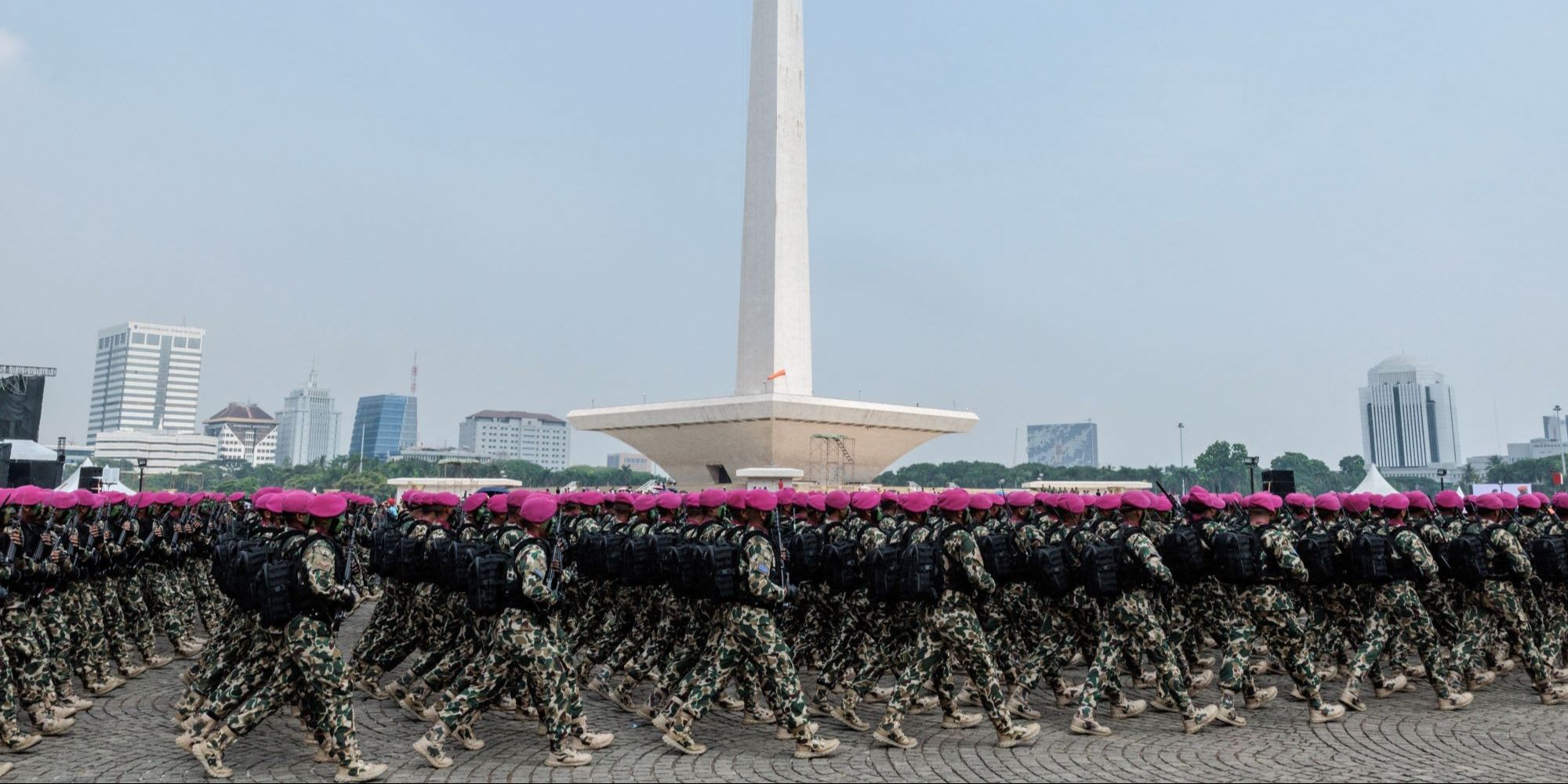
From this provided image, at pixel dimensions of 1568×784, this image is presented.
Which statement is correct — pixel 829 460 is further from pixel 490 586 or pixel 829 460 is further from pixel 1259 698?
pixel 490 586

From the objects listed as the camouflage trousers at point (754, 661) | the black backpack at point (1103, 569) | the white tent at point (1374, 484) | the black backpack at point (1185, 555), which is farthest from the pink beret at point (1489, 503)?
the white tent at point (1374, 484)

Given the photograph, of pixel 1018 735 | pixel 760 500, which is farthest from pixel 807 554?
pixel 1018 735

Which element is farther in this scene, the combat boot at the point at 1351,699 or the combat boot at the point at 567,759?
the combat boot at the point at 1351,699

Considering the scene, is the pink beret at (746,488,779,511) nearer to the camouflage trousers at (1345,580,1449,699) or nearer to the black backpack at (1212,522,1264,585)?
the black backpack at (1212,522,1264,585)

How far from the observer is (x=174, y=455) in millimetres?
180500

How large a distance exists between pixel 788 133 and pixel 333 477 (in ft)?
268

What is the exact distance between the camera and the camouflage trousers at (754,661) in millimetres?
6312

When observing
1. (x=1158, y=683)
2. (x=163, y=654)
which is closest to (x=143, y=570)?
(x=163, y=654)

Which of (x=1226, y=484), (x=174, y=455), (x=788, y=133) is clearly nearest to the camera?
(x=788, y=133)

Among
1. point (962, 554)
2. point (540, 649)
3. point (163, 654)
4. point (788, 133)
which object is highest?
point (788, 133)

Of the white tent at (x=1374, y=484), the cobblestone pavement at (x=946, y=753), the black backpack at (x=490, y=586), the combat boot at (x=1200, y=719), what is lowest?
the cobblestone pavement at (x=946, y=753)

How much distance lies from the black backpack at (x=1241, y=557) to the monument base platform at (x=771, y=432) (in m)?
29.2

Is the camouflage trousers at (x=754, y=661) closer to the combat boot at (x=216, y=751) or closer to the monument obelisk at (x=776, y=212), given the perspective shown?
the combat boot at (x=216, y=751)

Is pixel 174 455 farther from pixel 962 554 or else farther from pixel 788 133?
pixel 962 554
